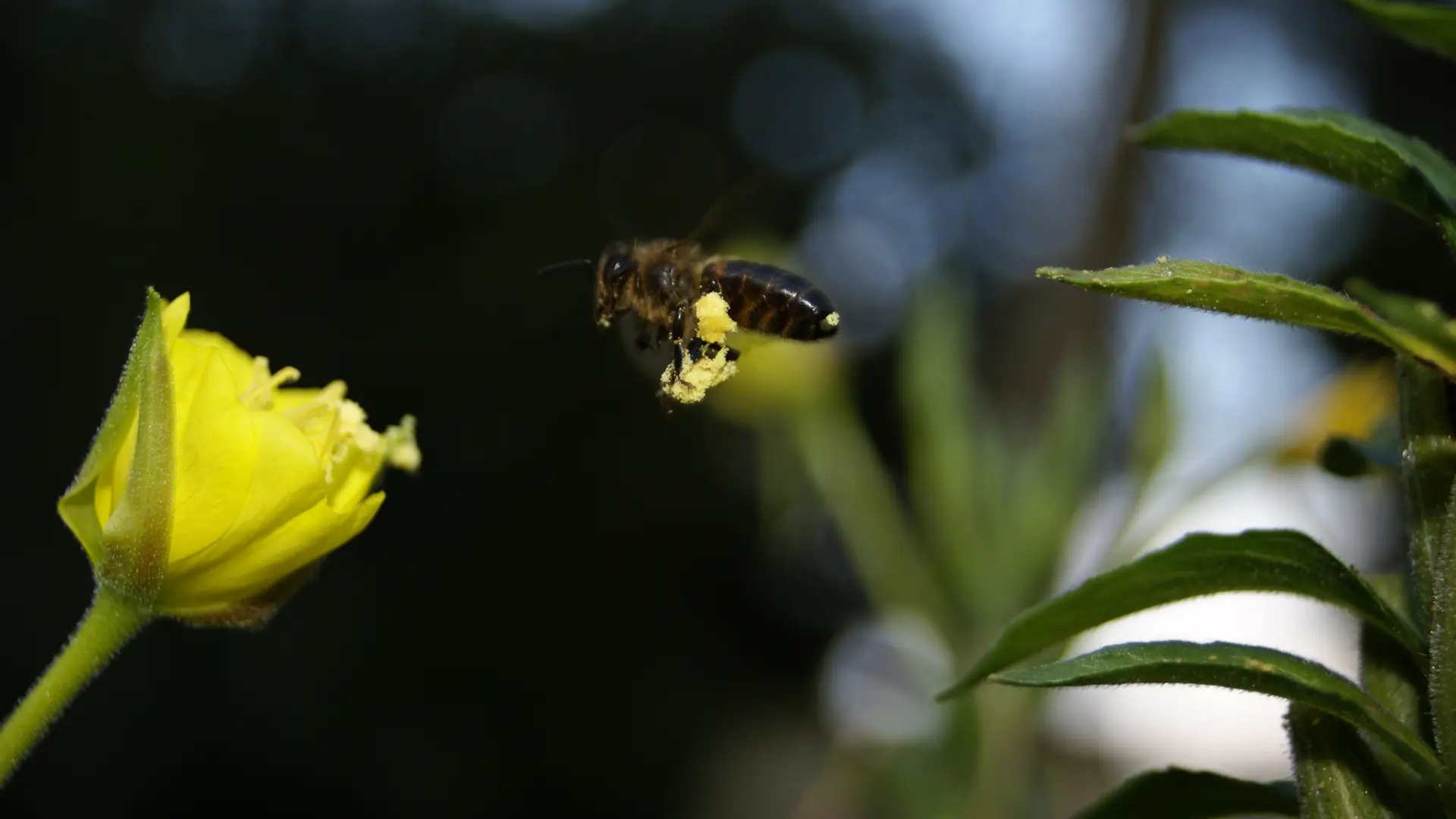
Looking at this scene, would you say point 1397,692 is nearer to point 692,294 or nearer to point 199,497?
point 199,497

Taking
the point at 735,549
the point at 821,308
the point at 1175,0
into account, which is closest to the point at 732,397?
the point at 821,308

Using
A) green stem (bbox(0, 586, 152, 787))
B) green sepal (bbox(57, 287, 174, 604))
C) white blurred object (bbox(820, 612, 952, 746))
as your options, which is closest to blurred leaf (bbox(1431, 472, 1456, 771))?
white blurred object (bbox(820, 612, 952, 746))

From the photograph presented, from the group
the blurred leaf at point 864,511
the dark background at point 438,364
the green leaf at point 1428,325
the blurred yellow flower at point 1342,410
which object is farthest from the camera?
the dark background at point 438,364

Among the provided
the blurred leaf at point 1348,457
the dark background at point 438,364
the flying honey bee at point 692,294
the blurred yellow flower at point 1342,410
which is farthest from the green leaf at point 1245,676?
the dark background at point 438,364

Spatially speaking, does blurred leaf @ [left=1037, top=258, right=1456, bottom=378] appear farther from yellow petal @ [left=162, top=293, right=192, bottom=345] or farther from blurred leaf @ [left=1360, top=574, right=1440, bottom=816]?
yellow petal @ [left=162, top=293, right=192, bottom=345]

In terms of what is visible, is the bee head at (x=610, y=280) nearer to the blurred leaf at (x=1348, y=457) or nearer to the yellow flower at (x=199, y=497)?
the yellow flower at (x=199, y=497)

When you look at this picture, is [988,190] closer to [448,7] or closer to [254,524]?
[448,7]
